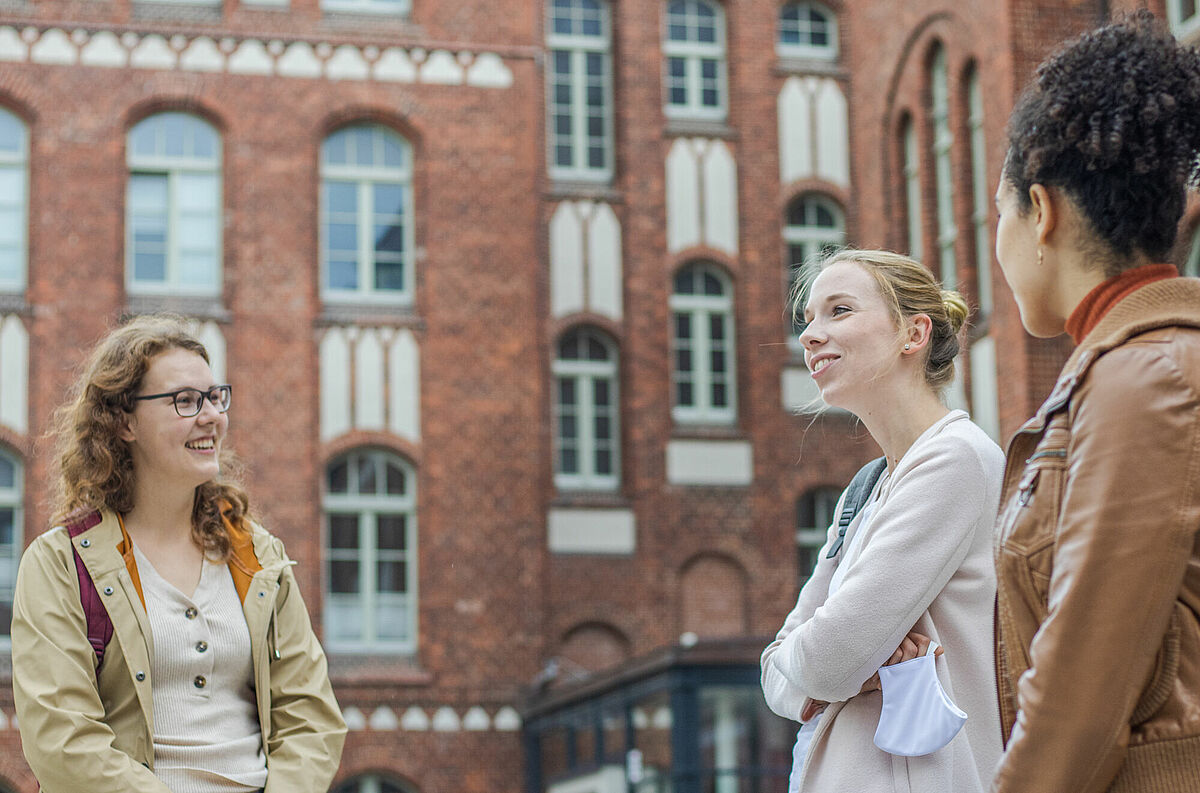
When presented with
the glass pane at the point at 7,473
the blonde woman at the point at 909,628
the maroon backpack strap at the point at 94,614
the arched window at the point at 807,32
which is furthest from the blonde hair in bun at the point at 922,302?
the arched window at the point at 807,32

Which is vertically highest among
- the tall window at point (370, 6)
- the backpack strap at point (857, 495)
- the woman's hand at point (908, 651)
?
the tall window at point (370, 6)

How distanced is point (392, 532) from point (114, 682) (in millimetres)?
18040

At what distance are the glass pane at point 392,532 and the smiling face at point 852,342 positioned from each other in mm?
18503

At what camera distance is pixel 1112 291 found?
236cm

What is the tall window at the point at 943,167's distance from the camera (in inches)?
781

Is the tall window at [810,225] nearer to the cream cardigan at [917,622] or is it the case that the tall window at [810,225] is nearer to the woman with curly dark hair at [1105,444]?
the cream cardigan at [917,622]

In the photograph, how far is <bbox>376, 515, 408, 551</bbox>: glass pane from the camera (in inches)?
853

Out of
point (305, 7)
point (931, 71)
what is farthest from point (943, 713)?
point (305, 7)

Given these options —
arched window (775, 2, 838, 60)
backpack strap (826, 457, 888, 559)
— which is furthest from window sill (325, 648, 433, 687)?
backpack strap (826, 457, 888, 559)

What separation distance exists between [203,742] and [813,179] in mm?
20820

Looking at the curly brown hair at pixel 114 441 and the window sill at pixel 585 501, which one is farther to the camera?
the window sill at pixel 585 501

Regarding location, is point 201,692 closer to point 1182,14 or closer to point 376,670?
point 1182,14

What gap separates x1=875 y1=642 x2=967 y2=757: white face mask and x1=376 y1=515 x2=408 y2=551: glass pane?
743 inches

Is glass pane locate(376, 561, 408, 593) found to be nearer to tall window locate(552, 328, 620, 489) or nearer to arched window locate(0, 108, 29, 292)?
tall window locate(552, 328, 620, 489)
